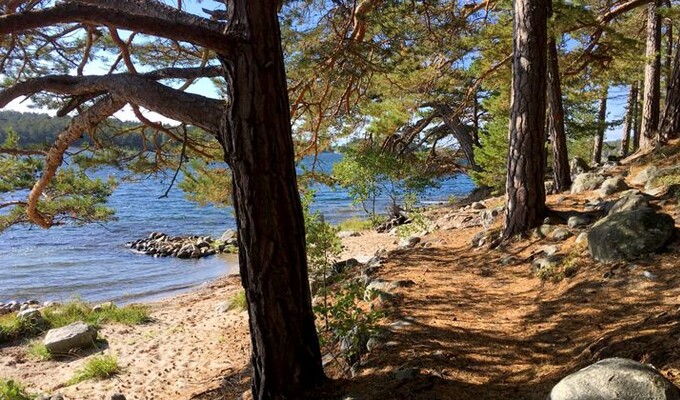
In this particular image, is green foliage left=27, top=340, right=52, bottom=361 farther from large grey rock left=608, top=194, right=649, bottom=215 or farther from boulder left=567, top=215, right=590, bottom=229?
large grey rock left=608, top=194, right=649, bottom=215

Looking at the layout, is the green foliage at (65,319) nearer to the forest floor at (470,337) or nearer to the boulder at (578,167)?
the forest floor at (470,337)

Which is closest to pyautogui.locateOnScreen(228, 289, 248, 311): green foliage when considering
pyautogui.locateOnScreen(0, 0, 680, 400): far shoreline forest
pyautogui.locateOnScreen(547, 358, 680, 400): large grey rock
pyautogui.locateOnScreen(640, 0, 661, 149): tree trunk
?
pyautogui.locateOnScreen(0, 0, 680, 400): far shoreline forest

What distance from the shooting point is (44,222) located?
5590 millimetres

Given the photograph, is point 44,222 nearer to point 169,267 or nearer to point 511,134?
point 511,134

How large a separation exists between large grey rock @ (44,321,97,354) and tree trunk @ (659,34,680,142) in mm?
10381

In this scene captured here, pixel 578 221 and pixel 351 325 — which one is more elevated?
pixel 578 221

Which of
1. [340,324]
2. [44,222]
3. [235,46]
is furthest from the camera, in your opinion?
[44,222]

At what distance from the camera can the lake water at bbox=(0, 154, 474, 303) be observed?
1203 cm

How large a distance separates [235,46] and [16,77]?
5.04 meters

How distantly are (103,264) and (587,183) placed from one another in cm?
1437

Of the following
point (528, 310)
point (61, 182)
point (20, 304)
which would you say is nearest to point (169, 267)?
point (20, 304)

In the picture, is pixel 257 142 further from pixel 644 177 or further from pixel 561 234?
pixel 644 177

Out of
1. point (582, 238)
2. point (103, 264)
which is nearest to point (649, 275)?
point (582, 238)

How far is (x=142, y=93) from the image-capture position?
9.07 feet
